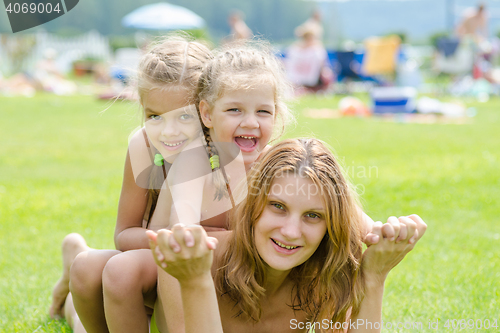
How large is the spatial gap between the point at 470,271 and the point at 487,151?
4.10m

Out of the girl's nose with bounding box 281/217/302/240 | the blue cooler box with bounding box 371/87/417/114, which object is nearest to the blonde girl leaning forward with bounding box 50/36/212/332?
the girl's nose with bounding box 281/217/302/240

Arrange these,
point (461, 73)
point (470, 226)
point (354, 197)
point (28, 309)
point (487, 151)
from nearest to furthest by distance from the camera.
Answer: point (354, 197) < point (28, 309) < point (470, 226) < point (487, 151) < point (461, 73)

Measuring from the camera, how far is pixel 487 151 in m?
7.02

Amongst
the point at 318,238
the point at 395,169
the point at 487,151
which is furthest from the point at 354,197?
the point at 487,151

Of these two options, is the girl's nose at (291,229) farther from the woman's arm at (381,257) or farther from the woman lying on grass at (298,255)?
the woman's arm at (381,257)

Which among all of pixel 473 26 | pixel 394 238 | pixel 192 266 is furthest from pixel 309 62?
pixel 192 266

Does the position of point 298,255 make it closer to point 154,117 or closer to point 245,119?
point 245,119

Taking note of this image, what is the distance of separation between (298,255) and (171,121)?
0.93 m

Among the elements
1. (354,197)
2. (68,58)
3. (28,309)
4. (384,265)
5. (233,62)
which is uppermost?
(233,62)

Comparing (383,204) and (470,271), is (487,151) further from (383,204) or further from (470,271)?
(470,271)

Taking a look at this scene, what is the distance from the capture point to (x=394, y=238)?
1830 mm

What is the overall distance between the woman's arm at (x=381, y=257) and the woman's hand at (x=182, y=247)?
24.6 inches

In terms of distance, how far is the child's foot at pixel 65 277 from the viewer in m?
2.82

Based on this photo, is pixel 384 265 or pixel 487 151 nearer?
pixel 384 265
